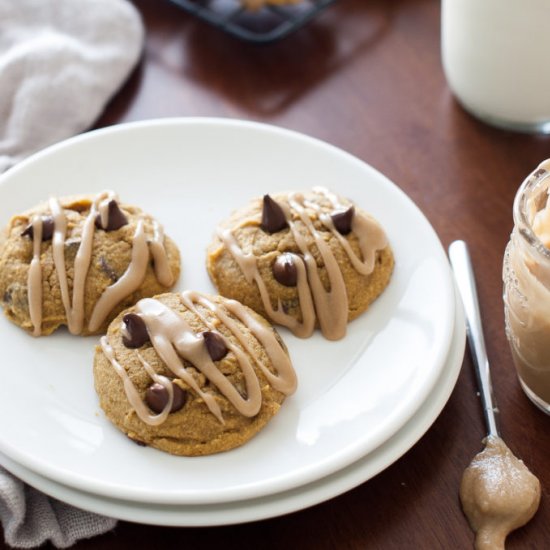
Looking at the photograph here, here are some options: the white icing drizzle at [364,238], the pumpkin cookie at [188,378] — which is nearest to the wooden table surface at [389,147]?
the pumpkin cookie at [188,378]

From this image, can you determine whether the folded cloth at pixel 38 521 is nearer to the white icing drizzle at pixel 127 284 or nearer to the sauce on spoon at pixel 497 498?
the white icing drizzle at pixel 127 284

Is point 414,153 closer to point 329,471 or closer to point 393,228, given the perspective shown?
point 393,228

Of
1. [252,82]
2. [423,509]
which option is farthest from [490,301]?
[252,82]

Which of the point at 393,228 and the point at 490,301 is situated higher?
the point at 393,228

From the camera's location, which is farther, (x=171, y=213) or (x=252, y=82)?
(x=252, y=82)

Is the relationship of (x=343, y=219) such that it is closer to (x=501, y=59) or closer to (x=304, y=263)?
(x=304, y=263)

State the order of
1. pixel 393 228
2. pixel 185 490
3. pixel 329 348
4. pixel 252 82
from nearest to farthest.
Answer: pixel 185 490, pixel 329 348, pixel 393 228, pixel 252 82

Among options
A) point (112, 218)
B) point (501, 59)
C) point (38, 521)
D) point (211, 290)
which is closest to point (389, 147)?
point (501, 59)

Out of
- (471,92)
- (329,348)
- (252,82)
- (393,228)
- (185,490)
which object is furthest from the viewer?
(252,82)
